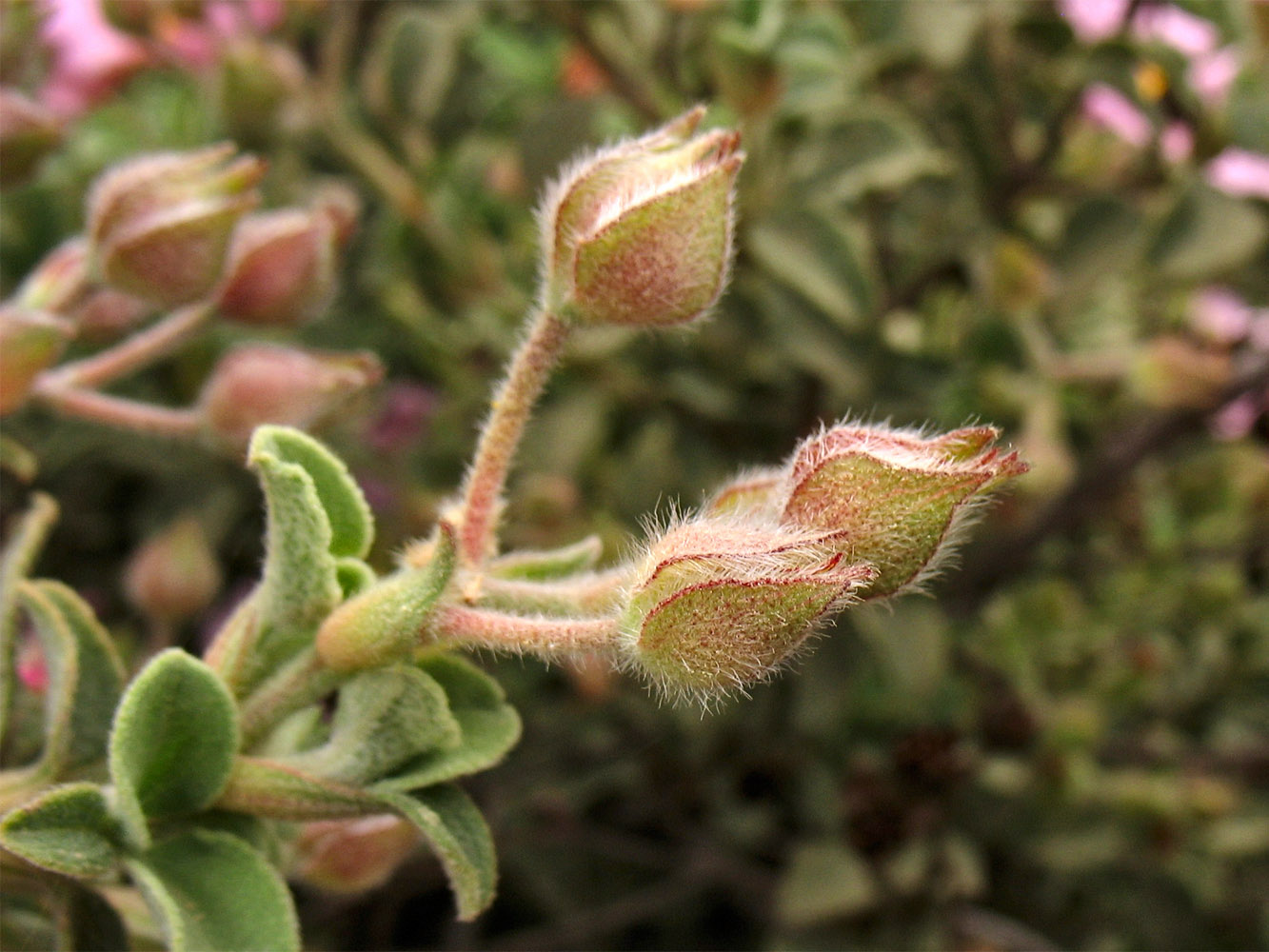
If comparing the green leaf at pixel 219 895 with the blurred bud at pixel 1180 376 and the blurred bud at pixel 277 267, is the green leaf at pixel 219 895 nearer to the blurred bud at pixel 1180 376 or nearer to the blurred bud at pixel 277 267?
the blurred bud at pixel 277 267

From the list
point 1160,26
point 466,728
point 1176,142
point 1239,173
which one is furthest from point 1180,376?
point 466,728

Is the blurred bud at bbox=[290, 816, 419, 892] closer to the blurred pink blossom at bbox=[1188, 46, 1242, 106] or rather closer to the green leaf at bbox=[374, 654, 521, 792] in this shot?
the green leaf at bbox=[374, 654, 521, 792]

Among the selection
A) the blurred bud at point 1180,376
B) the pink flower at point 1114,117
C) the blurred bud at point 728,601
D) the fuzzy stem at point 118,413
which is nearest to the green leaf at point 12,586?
the fuzzy stem at point 118,413

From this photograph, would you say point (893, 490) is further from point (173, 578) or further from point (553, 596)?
point (173, 578)

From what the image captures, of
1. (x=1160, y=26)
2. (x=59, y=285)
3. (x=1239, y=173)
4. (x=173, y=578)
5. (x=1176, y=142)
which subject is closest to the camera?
(x=59, y=285)

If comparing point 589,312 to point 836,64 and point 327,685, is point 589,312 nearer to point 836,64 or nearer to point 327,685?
point 327,685
